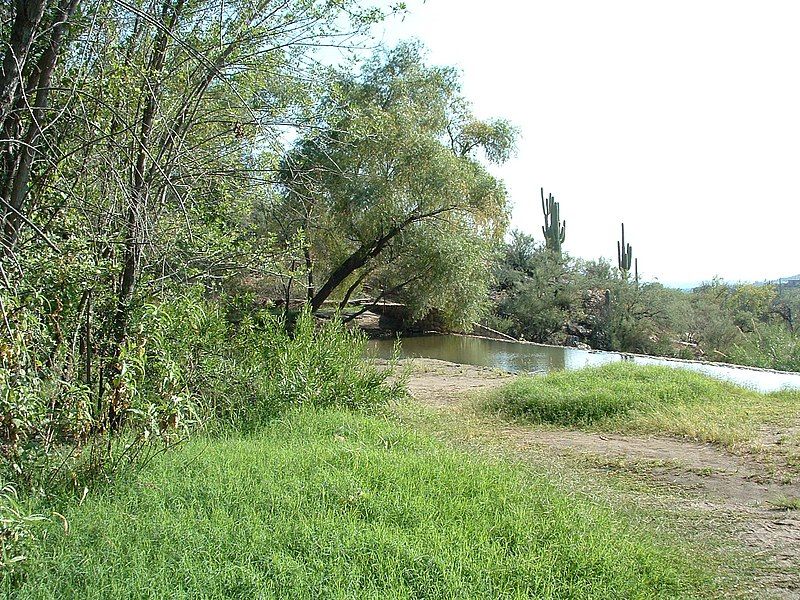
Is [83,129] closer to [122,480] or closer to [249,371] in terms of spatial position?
[122,480]

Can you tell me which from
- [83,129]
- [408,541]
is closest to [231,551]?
[408,541]

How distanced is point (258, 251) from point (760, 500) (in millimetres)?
4472

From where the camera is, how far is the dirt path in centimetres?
382

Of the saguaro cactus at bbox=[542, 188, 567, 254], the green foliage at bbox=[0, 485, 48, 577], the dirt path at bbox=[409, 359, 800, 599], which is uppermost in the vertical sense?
the saguaro cactus at bbox=[542, 188, 567, 254]

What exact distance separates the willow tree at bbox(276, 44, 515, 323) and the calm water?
4.57 ft

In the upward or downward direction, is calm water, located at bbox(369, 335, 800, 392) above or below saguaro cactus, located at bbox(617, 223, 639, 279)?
below

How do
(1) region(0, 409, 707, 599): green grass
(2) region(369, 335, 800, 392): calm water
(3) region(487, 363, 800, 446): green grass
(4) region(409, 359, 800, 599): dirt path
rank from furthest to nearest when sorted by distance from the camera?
(2) region(369, 335, 800, 392): calm water, (3) region(487, 363, 800, 446): green grass, (4) region(409, 359, 800, 599): dirt path, (1) region(0, 409, 707, 599): green grass

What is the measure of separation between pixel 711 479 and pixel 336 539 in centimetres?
333

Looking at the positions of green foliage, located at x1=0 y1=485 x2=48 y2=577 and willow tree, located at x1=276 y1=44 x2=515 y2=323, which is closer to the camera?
green foliage, located at x1=0 y1=485 x2=48 y2=577

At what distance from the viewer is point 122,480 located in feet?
12.7

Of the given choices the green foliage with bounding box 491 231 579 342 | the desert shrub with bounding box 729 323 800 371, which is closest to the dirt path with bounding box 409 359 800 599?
the desert shrub with bounding box 729 323 800 371

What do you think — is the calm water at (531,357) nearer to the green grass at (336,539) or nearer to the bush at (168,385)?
the bush at (168,385)

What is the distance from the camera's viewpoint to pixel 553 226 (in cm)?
2600

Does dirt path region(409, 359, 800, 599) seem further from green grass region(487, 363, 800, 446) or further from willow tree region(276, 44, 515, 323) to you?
willow tree region(276, 44, 515, 323)
